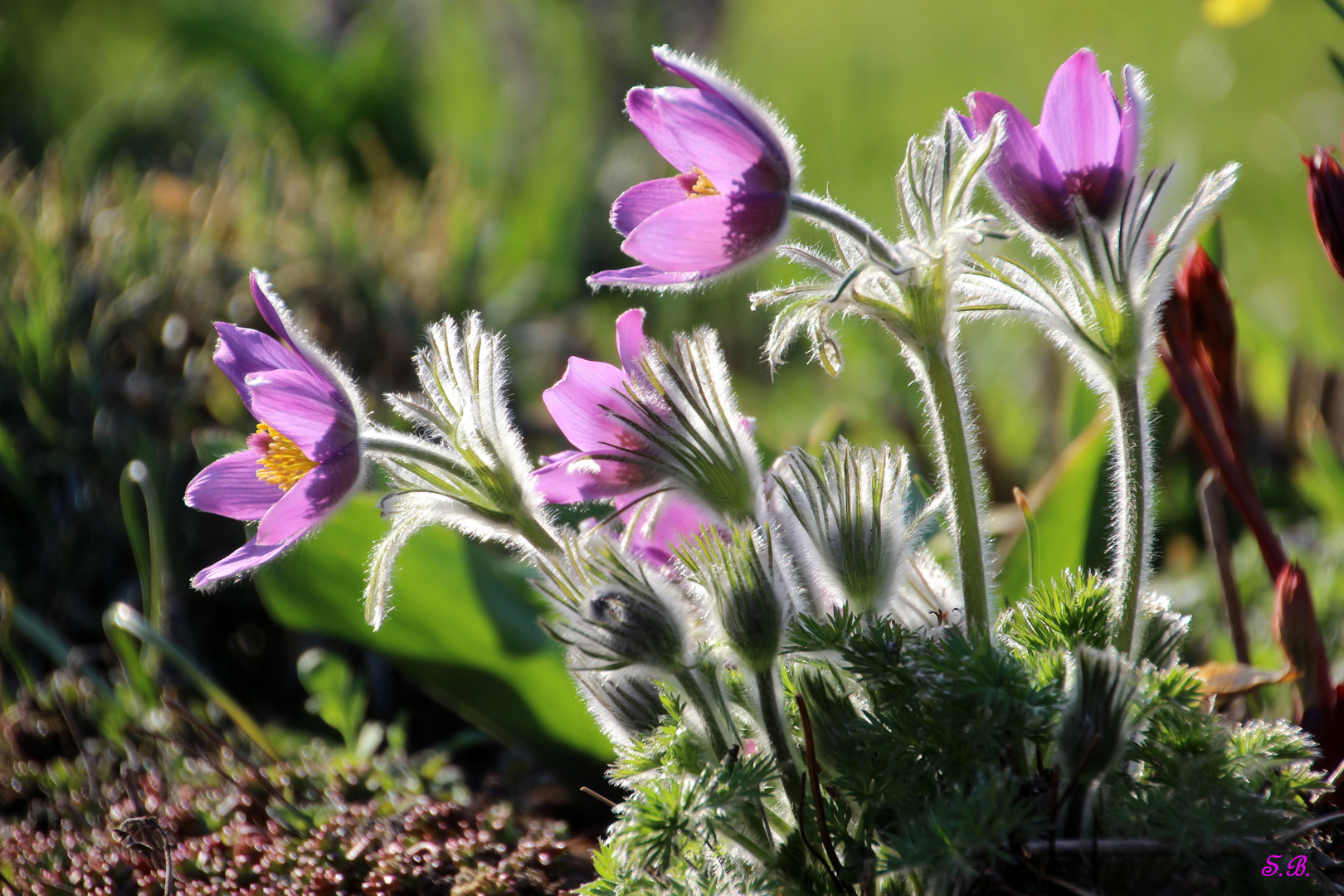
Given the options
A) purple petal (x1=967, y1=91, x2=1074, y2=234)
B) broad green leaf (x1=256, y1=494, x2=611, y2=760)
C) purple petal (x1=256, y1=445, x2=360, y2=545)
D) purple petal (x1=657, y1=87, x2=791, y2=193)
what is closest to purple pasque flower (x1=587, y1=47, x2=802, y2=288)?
purple petal (x1=657, y1=87, x2=791, y2=193)

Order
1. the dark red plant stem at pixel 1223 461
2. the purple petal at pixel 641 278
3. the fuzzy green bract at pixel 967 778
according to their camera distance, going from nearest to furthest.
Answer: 1. the fuzzy green bract at pixel 967 778
2. the purple petal at pixel 641 278
3. the dark red plant stem at pixel 1223 461

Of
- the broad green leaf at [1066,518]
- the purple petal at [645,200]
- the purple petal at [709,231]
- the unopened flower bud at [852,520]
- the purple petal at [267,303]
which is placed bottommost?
the broad green leaf at [1066,518]

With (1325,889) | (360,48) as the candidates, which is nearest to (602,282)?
(1325,889)

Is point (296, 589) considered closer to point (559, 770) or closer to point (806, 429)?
point (559, 770)

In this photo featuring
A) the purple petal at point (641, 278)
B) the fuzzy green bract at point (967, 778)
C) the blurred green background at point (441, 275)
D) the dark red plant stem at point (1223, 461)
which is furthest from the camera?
the blurred green background at point (441, 275)

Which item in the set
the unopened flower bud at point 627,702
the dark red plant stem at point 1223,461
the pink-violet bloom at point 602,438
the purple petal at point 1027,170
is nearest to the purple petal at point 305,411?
the pink-violet bloom at point 602,438

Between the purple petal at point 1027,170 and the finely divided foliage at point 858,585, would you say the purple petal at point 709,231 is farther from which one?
the purple petal at point 1027,170

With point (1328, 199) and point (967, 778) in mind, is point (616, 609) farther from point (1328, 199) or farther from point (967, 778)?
point (1328, 199)

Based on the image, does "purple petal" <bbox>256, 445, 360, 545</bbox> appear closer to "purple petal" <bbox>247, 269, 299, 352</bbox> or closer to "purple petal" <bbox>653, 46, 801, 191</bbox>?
"purple petal" <bbox>247, 269, 299, 352</bbox>
